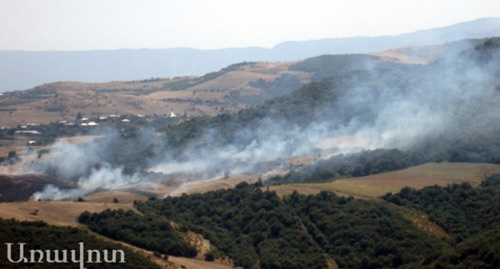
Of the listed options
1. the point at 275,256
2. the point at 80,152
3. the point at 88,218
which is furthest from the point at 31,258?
the point at 80,152

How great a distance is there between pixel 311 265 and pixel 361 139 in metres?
71.7

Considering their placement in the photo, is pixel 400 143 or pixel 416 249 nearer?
pixel 416 249

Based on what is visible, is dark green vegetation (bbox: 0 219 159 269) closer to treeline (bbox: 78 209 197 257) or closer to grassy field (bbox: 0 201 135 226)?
grassy field (bbox: 0 201 135 226)

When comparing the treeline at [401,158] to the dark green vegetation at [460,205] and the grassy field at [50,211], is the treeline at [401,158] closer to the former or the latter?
the dark green vegetation at [460,205]

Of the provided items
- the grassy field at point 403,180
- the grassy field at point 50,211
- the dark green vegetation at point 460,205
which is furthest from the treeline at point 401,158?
the grassy field at point 50,211

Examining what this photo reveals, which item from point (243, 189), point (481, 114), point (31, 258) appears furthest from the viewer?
point (481, 114)

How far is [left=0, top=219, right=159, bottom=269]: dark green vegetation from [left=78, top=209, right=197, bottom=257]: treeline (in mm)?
6033

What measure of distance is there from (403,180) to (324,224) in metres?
21.6

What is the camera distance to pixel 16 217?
62.1 metres

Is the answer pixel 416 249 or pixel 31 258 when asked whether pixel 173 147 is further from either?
pixel 31 258

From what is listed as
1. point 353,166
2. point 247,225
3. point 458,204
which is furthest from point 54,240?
point 353,166

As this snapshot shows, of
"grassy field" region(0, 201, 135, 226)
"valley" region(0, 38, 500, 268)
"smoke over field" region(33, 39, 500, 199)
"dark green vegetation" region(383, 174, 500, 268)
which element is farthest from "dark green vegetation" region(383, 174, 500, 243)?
"grassy field" region(0, 201, 135, 226)

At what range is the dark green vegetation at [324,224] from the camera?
65.9 meters

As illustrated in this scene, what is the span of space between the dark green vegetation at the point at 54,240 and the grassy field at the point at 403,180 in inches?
1285
